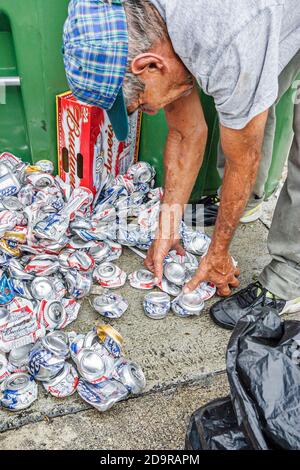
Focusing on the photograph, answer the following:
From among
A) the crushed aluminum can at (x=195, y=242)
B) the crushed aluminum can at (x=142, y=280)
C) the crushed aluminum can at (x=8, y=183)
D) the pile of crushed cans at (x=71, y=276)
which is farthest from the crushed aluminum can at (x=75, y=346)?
the crushed aluminum can at (x=8, y=183)

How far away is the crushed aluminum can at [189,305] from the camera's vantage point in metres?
2.01

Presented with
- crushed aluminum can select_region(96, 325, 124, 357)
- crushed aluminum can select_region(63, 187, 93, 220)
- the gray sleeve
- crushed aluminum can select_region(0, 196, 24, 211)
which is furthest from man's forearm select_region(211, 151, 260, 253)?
crushed aluminum can select_region(0, 196, 24, 211)

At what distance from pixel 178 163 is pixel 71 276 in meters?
0.72

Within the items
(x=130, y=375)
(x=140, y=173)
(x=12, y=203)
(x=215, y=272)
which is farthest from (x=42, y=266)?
(x=140, y=173)

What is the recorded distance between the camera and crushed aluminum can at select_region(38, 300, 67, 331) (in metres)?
1.85

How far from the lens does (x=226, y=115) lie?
1464 millimetres

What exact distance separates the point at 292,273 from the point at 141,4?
4.11 feet

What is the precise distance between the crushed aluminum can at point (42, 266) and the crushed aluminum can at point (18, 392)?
51cm

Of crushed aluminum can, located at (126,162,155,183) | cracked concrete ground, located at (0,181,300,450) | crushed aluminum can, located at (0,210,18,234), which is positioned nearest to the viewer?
cracked concrete ground, located at (0,181,300,450)

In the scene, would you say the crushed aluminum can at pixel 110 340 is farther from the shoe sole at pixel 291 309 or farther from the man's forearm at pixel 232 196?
the shoe sole at pixel 291 309

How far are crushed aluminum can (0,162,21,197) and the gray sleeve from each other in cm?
133

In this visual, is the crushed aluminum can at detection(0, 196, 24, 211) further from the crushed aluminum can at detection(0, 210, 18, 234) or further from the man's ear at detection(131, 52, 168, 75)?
the man's ear at detection(131, 52, 168, 75)

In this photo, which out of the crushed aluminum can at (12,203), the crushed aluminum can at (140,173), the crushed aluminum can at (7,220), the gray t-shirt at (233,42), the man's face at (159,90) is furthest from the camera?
the crushed aluminum can at (140,173)
